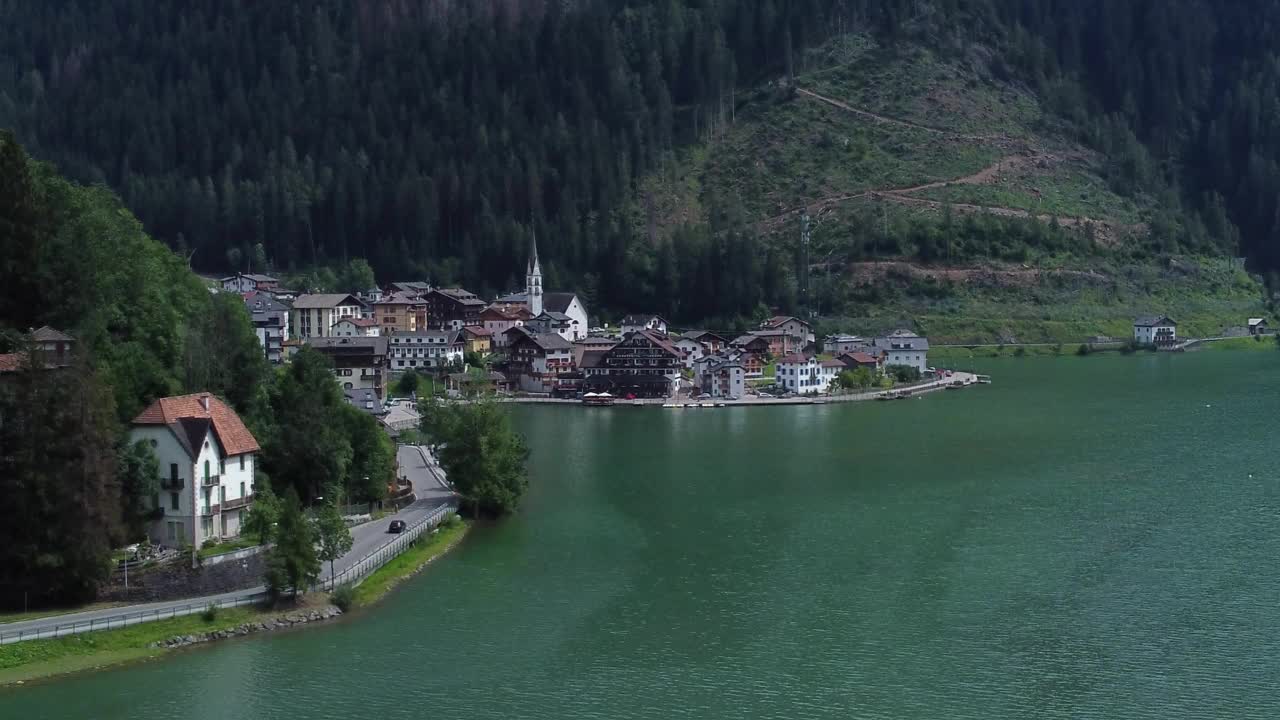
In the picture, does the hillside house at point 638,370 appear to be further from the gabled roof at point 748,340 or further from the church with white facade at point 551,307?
the church with white facade at point 551,307

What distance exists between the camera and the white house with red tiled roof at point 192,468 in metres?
23.0

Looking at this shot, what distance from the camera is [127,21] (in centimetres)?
10975

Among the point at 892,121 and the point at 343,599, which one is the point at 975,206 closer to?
the point at 892,121

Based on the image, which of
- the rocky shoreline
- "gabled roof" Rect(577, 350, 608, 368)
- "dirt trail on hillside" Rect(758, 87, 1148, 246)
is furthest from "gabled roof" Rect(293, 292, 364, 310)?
the rocky shoreline

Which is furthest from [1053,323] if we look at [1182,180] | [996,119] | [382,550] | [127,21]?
[127,21]

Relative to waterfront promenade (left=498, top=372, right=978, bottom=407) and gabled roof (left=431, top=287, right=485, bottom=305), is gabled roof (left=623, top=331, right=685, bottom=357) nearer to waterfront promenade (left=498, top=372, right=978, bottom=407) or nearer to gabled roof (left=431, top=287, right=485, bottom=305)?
waterfront promenade (left=498, top=372, right=978, bottom=407)

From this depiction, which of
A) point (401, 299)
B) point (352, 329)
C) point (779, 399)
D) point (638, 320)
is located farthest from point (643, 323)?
point (779, 399)

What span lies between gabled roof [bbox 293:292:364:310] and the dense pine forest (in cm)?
1449

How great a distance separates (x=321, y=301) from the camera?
61.9 m

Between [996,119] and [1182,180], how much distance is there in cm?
1665

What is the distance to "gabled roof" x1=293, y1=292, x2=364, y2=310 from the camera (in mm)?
61188

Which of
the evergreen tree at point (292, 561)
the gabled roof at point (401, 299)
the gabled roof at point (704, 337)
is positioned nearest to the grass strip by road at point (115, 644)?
the evergreen tree at point (292, 561)

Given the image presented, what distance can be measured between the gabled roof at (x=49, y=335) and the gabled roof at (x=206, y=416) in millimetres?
1713

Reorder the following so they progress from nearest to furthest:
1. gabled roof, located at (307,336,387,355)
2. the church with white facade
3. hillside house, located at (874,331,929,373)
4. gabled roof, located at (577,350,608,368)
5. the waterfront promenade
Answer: gabled roof, located at (307,336,387,355) → the waterfront promenade → gabled roof, located at (577,350,608,368) → hillside house, located at (874,331,929,373) → the church with white facade
